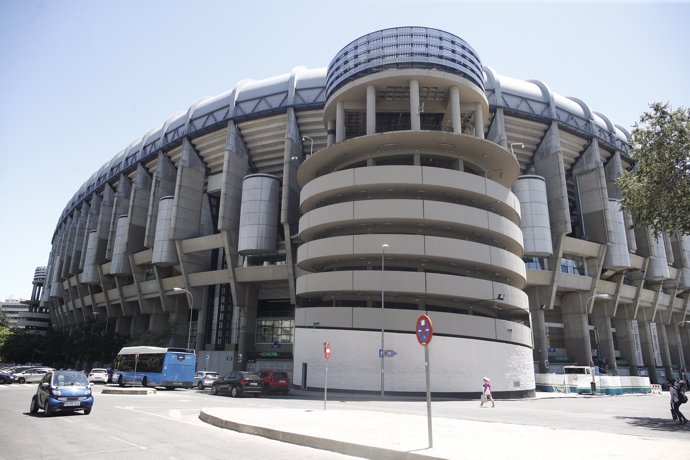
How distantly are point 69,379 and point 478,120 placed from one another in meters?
40.7

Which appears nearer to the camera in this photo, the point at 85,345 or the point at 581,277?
the point at 581,277

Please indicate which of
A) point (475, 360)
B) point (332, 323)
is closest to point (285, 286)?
point (332, 323)

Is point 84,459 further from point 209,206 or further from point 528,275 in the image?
point 209,206

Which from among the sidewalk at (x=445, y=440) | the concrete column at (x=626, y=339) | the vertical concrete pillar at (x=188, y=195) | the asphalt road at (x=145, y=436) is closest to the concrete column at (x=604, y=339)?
the concrete column at (x=626, y=339)

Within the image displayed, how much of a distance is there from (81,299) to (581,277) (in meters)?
80.1

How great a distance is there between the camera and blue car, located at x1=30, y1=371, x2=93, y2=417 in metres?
15.7

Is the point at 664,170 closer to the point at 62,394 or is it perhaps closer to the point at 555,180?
the point at 62,394

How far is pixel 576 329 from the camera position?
55.8 meters

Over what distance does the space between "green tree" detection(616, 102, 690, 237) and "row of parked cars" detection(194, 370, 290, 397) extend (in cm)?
2549

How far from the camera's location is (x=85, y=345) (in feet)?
220

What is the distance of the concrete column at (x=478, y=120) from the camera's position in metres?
44.3

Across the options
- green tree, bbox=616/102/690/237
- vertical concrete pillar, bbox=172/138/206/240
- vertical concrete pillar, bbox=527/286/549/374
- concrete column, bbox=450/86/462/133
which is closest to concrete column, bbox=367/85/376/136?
concrete column, bbox=450/86/462/133

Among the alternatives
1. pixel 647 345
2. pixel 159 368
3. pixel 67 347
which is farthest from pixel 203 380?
pixel 647 345

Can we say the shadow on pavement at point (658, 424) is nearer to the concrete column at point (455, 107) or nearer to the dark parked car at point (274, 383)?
the dark parked car at point (274, 383)
